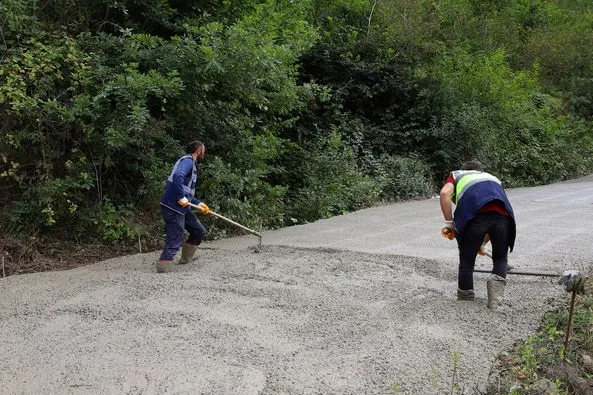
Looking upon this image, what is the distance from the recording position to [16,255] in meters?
6.93

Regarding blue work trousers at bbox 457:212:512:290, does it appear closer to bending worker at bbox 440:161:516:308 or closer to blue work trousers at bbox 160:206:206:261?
bending worker at bbox 440:161:516:308

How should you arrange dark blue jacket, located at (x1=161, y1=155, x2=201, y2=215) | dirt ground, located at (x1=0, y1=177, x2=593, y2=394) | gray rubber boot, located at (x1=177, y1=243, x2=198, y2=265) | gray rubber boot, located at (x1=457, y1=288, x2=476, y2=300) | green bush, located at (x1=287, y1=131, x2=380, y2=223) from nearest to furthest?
dirt ground, located at (x1=0, y1=177, x2=593, y2=394)
gray rubber boot, located at (x1=457, y1=288, x2=476, y2=300)
dark blue jacket, located at (x1=161, y1=155, x2=201, y2=215)
gray rubber boot, located at (x1=177, y1=243, x2=198, y2=265)
green bush, located at (x1=287, y1=131, x2=380, y2=223)

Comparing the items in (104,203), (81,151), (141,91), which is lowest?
(104,203)

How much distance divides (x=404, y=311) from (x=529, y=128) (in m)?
18.4

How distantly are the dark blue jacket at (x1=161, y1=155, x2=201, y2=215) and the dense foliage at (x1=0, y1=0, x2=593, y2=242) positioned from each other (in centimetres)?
108

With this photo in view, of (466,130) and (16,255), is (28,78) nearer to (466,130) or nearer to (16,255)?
(16,255)

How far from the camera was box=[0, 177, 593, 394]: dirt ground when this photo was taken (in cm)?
371

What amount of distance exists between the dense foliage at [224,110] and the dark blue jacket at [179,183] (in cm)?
108

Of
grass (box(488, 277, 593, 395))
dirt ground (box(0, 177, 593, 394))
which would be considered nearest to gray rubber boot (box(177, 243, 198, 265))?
dirt ground (box(0, 177, 593, 394))

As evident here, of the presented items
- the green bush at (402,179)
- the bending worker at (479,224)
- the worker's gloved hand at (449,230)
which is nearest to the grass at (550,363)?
the bending worker at (479,224)

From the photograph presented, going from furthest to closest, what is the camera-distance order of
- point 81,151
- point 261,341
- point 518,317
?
1. point 81,151
2. point 518,317
3. point 261,341

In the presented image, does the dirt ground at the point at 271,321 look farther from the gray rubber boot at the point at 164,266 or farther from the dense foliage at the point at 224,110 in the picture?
the dense foliage at the point at 224,110

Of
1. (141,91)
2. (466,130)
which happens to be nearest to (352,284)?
(141,91)

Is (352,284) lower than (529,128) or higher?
lower
